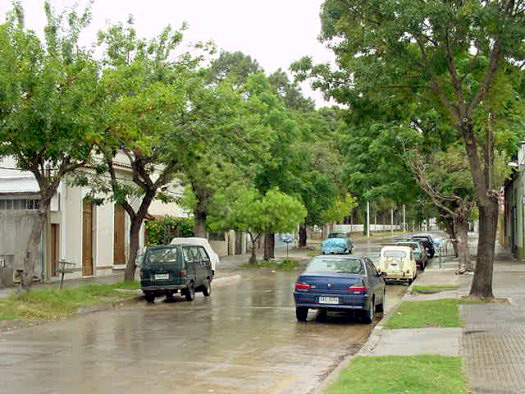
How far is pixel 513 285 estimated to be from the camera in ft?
74.2

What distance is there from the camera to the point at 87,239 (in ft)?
95.0

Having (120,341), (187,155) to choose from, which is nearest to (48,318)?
(120,341)

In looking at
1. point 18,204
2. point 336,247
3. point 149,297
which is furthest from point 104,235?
point 336,247

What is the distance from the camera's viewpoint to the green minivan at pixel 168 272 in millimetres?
20594

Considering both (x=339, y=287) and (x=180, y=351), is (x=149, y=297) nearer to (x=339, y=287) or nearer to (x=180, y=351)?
(x=339, y=287)

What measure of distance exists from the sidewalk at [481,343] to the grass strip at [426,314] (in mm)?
261

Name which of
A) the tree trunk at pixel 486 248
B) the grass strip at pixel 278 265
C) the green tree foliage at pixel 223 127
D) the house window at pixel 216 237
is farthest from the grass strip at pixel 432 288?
the house window at pixel 216 237

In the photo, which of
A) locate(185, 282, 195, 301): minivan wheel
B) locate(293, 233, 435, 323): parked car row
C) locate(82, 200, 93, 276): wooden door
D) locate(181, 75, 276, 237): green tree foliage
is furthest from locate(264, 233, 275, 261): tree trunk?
locate(293, 233, 435, 323): parked car row

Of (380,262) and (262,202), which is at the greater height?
(262,202)

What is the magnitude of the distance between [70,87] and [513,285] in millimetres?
15031

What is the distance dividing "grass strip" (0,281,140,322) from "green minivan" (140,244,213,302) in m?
1.03

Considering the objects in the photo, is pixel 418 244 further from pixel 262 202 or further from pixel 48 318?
pixel 48 318

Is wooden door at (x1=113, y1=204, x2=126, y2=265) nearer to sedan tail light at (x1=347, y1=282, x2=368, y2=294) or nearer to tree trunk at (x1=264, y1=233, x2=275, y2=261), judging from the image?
tree trunk at (x1=264, y1=233, x2=275, y2=261)

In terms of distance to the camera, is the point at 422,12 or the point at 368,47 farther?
the point at 368,47
